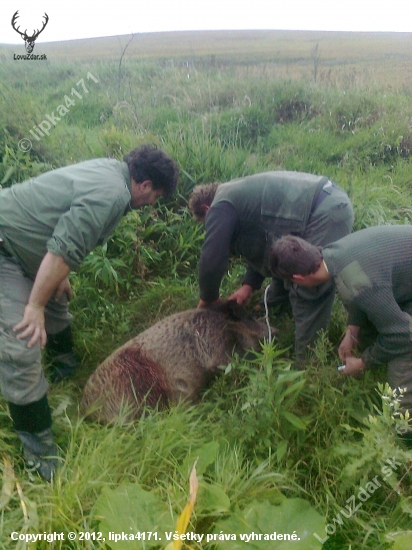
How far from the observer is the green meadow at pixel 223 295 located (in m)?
1.89

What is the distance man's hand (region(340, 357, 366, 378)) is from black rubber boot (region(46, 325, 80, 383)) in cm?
199

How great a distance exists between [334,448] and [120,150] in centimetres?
393

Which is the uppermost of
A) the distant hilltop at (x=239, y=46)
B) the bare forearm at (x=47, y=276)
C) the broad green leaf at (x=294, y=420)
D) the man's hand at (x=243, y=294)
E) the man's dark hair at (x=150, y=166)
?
the distant hilltop at (x=239, y=46)

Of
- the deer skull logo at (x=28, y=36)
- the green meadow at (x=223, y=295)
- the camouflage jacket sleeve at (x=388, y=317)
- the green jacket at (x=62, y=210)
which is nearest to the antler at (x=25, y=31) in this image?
the deer skull logo at (x=28, y=36)

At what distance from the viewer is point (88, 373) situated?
129 inches

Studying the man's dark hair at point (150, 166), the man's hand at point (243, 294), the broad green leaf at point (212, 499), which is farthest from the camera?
the man's hand at point (243, 294)

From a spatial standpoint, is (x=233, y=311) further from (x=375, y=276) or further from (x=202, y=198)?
(x=375, y=276)

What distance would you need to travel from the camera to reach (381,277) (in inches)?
88.3

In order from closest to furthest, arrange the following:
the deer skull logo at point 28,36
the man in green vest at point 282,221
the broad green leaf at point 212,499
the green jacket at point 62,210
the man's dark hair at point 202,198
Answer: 1. the broad green leaf at point 212,499
2. the green jacket at point 62,210
3. the man in green vest at point 282,221
4. the man's dark hair at point 202,198
5. the deer skull logo at point 28,36

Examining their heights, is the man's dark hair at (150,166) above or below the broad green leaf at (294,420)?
above

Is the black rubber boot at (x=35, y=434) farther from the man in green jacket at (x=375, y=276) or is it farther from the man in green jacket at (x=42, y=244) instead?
the man in green jacket at (x=375, y=276)

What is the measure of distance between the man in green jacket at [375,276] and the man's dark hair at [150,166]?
0.88 m

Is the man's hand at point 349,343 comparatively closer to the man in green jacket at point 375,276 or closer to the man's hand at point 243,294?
the man in green jacket at point 375,276

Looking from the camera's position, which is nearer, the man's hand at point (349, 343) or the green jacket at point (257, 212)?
the man's hand at point (349, 343)
